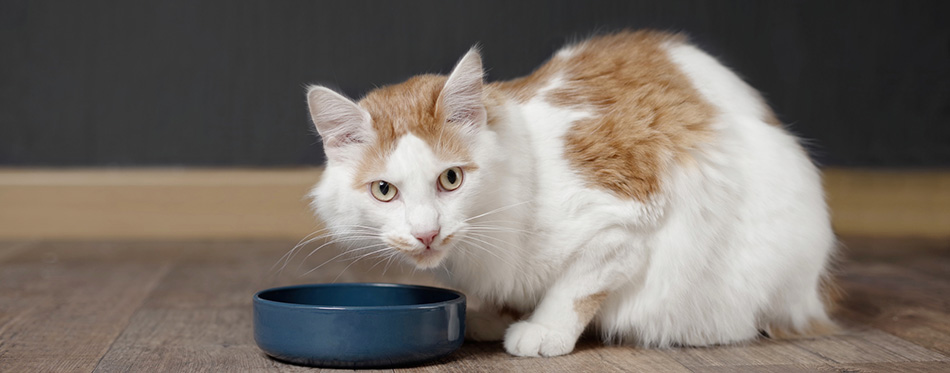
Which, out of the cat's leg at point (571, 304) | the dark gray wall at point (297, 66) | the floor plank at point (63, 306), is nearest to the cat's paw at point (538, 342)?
the cat's leg at point (571, 304)

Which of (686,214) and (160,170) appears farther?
(160,170)

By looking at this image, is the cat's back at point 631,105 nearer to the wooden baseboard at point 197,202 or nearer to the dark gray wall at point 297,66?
the dark gray wall at point 297,66

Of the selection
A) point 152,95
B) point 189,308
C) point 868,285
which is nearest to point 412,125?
point 189,308

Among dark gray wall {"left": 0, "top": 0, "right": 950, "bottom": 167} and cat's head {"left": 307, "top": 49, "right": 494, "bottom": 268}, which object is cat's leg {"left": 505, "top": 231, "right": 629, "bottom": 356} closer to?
cat's head {"left": 307, "top": 49, "right": 494, "bottom": 268}

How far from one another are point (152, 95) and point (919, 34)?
2.86 m

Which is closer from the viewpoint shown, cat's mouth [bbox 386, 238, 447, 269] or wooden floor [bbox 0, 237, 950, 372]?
cat's mouth [bbox 386, 238, 447, 269]

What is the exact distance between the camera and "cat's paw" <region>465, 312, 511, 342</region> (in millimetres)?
1591

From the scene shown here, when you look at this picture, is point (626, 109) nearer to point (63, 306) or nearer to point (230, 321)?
point (230, 321)

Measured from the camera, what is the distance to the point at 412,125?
1335 millimetres

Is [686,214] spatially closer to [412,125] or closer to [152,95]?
[412,125]

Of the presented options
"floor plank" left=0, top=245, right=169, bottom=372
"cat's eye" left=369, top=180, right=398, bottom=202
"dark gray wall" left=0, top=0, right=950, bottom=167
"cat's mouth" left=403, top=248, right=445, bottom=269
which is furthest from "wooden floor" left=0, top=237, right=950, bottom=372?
"dark gray wall" left=0, top=0, right=950, bottom=167

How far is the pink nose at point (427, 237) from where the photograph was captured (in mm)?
1248

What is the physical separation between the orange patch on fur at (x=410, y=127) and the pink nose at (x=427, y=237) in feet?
0.40

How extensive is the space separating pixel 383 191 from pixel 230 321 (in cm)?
63
